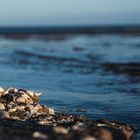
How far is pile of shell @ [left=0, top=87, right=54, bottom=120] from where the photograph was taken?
1321 centimetres

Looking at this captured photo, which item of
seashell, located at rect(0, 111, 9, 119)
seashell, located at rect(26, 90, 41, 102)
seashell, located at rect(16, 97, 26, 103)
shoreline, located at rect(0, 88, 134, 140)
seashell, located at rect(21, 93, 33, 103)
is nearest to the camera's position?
shoreline, located at rect(0, 88, 134, 140)

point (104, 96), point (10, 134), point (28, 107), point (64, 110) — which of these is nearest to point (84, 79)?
point (104, 96)

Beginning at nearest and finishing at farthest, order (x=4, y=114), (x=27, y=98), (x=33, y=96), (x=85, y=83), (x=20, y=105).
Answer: (x=4, y=114), (x=20, y=105), (x=27, y=98), (x=33, y=96), (x=85, y=83)

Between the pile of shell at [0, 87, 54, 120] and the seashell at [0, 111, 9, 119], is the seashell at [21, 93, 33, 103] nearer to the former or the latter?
the pile of shell at [0, 87, 54, 120]

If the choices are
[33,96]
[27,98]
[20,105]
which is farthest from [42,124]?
[33,96]

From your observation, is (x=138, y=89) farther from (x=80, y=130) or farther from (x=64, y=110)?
(x=80, y=130)

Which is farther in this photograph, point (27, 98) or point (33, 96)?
point (33, 96)

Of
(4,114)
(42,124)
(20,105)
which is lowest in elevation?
(42,124)

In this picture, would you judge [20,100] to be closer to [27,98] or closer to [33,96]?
[27,98]

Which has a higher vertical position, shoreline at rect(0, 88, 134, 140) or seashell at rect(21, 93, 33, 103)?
seashell at rect(21, 93, 33, 103)

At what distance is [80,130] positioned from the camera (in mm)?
9469

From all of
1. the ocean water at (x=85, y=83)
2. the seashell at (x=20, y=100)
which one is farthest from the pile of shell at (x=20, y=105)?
the ocean water at (x=85, y=83)

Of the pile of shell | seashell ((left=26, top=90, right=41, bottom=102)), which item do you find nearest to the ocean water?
seashell ((left=26, top=90, right=41, bottom=102))

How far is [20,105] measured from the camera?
1408 cm
